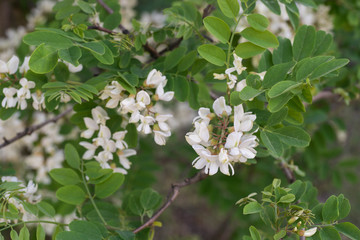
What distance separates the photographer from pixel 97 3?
3.50ft

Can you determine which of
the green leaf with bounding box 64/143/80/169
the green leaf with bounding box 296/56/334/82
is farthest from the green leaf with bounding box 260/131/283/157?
the green leaf with bounding box 64/143/80/169

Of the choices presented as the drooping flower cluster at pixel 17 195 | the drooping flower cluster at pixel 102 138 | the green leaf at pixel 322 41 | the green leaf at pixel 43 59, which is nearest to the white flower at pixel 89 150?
the drooping flower cluster at pixel 102 138

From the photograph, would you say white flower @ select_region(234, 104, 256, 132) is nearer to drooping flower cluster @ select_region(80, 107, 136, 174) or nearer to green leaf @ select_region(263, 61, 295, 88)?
green leaf @ select_region(263, 61, 295, 88)

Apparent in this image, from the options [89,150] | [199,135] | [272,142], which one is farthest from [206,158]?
[89,150]

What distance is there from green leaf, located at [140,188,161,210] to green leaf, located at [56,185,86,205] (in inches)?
5.5

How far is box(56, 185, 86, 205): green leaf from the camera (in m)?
0.86

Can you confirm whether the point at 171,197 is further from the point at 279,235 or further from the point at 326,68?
the point at 326,68

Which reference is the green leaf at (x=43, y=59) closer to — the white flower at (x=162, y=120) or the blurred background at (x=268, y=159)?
the white flower at (x=162, y=120)

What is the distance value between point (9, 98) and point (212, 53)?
0.45 m

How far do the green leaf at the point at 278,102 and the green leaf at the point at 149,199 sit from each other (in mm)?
379

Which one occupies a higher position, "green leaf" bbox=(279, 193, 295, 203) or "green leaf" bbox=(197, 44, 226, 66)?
"green leaf" bbox=(197, 44, 226, 66)

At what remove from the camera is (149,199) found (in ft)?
3.06

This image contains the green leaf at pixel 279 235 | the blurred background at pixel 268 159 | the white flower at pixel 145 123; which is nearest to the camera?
the green leaf at pixel 279 235

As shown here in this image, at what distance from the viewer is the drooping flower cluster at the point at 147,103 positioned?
2.48ft
